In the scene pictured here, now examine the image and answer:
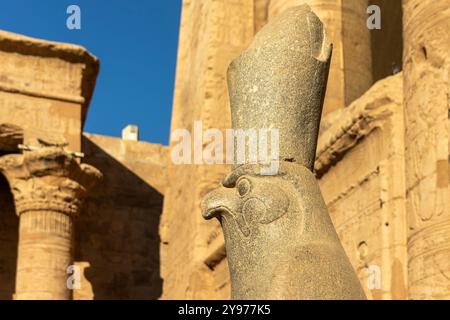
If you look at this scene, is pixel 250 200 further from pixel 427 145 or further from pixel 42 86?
pixel 42 86

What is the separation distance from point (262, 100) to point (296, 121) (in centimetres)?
13

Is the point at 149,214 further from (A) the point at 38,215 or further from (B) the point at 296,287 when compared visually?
(B) the point at 296,287

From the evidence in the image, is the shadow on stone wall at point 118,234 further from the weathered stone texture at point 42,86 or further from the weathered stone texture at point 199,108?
the weathered stone texture at point 42,86

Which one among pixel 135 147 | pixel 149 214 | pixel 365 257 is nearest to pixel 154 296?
pixel 149 214

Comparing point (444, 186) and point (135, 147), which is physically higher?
point (135, 147)

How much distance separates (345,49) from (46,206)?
188 inches

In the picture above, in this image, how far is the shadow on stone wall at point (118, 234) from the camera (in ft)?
56.4

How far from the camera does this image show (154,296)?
17.2 m

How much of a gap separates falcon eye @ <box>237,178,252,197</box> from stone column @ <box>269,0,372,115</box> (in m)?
8.08

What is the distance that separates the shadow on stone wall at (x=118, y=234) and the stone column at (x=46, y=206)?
288cm

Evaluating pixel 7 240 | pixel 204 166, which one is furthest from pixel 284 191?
pixel 7 240

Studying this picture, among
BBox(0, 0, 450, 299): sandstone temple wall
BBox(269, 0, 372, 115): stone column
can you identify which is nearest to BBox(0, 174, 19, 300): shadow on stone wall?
BBox(0, 0, 450, 299): sandstone temple wall

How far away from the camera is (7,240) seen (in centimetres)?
1614

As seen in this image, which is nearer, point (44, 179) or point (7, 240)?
point (44, 179)
